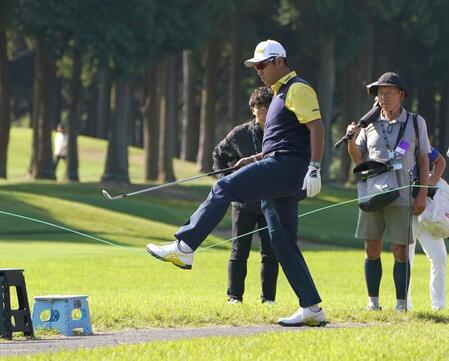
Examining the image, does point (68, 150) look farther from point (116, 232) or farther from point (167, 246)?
point (167, 246)

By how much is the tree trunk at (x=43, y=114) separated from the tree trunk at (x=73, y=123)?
156 cm

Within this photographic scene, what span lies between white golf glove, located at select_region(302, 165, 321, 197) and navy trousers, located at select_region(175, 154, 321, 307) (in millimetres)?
74

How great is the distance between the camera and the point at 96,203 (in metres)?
36.7

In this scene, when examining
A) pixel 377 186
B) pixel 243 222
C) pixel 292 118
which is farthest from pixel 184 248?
pixel 243 222

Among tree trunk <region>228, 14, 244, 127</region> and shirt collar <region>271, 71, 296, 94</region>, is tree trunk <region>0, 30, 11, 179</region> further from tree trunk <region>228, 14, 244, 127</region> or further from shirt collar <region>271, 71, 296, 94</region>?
shirt collar <region>271, 71, 296, 94</region>

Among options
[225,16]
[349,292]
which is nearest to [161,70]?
[225,16]

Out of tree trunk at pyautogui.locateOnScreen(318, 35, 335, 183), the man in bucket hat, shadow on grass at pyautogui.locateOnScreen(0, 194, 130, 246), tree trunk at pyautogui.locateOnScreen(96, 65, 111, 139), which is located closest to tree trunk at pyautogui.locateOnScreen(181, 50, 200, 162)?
tree trunk at pyautogui.locateOnScreen(96, 65, 111, 139)

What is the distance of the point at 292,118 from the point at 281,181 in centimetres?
53

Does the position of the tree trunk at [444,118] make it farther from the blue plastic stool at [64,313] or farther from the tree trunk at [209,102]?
the blue plastic stool at [64,313]

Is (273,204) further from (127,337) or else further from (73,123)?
(73,123)

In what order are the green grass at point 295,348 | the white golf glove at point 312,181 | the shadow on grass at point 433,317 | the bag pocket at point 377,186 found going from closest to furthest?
1. the green grass at point 295,348
2. the white golf glove at point 312,181
3. the shadow on grass at point 433,317
4. the bag pocket at point 377,186

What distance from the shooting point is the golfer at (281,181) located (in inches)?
412

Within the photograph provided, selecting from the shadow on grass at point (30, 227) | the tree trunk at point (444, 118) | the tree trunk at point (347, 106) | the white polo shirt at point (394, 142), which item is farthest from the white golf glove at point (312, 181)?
the tree trunk at point (444, 118)

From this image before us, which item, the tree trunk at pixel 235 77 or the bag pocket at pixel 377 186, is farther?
the tree trunk at pixel 235 77
